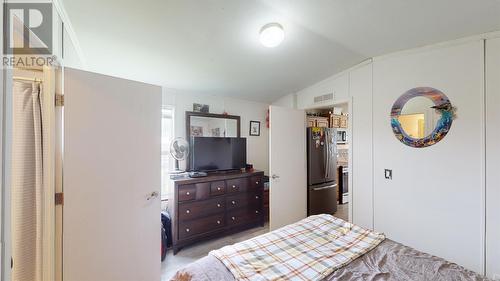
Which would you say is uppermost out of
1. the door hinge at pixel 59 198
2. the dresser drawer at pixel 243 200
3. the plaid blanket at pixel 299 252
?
the door hinge at pixel 59 198

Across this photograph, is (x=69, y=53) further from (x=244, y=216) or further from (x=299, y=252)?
(x=244, y=216)

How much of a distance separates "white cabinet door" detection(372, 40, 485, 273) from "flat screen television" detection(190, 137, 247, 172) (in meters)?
1.87

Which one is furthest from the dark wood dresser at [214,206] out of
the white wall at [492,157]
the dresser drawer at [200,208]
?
the white wall at [492,157]

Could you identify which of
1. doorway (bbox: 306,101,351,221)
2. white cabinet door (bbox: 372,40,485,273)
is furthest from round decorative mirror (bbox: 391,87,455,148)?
doorway (bbox: 306,101,351,221)

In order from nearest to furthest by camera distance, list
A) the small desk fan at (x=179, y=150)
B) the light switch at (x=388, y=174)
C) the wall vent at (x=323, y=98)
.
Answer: the light switch at (x=388, y=174)
the small desk fan at (x=179, y=150)
the wall vent at (x=323, y=98)

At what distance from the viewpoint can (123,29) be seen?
5.78ft

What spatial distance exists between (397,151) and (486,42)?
116cm

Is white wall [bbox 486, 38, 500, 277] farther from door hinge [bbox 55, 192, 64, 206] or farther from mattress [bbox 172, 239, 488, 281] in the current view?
door hinge [bbox 55, 192, 64, 206]

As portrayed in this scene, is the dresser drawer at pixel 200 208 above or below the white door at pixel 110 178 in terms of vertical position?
below

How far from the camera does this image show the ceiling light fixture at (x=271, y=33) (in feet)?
6.19

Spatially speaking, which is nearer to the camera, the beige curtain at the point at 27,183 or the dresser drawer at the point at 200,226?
the beige curtain at the point at 27,183

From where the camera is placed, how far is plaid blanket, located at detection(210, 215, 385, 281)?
1.18 metres

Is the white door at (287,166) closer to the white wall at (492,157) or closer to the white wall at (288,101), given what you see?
the white wall at (288,101)

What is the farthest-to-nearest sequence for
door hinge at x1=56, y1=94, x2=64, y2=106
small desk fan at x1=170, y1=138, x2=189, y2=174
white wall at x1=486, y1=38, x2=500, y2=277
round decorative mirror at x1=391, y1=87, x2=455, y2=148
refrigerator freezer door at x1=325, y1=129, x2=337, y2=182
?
refrigerator freezer door at x1=325, y1=129, x2=337, y2=182 → small desk fan at x1=170, y1=138, x2=189, y2=174 → round decorative mirror at x1=391, y1=87, x2=455, y2=148 → white wall at x1=486, y1=38, x2=500, y2=277 → door hinge at x1=56, y1=94, x2=64, y2=106
